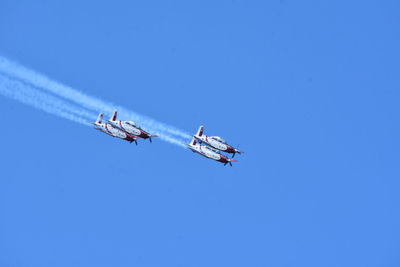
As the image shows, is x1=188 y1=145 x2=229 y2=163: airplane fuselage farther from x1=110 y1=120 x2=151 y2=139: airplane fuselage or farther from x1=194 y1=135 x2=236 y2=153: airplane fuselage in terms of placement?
x1=110 y1=120 x2=151 y2=139: airplane fuselage

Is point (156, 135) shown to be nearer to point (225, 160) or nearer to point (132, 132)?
point (132, 132)

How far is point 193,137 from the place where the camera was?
341ft

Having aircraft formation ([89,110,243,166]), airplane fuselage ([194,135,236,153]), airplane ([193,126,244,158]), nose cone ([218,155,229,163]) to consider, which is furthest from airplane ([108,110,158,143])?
nose cone ([218,155,229,163])

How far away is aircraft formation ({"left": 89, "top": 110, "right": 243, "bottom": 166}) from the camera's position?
99312 millimetres

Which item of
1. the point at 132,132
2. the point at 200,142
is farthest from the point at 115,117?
the point at 200,142

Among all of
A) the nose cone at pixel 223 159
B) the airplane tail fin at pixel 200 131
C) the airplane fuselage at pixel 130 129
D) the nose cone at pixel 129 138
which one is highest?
the airplane tail fin at pixel 200 131

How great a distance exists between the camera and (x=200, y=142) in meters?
104

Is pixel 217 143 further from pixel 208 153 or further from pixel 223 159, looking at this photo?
pixel 223 159

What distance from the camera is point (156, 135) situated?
9938 centimetres

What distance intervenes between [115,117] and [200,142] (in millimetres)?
13595

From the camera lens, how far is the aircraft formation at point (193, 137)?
3910 inches

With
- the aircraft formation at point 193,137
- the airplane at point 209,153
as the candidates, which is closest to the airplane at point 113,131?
the aircraft formation at point 193,137

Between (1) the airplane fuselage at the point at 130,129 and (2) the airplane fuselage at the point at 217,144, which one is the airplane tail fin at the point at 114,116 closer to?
(1) the airplane fuselage at the point at 130,129

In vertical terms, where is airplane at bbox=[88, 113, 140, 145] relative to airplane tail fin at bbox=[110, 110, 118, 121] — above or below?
below
